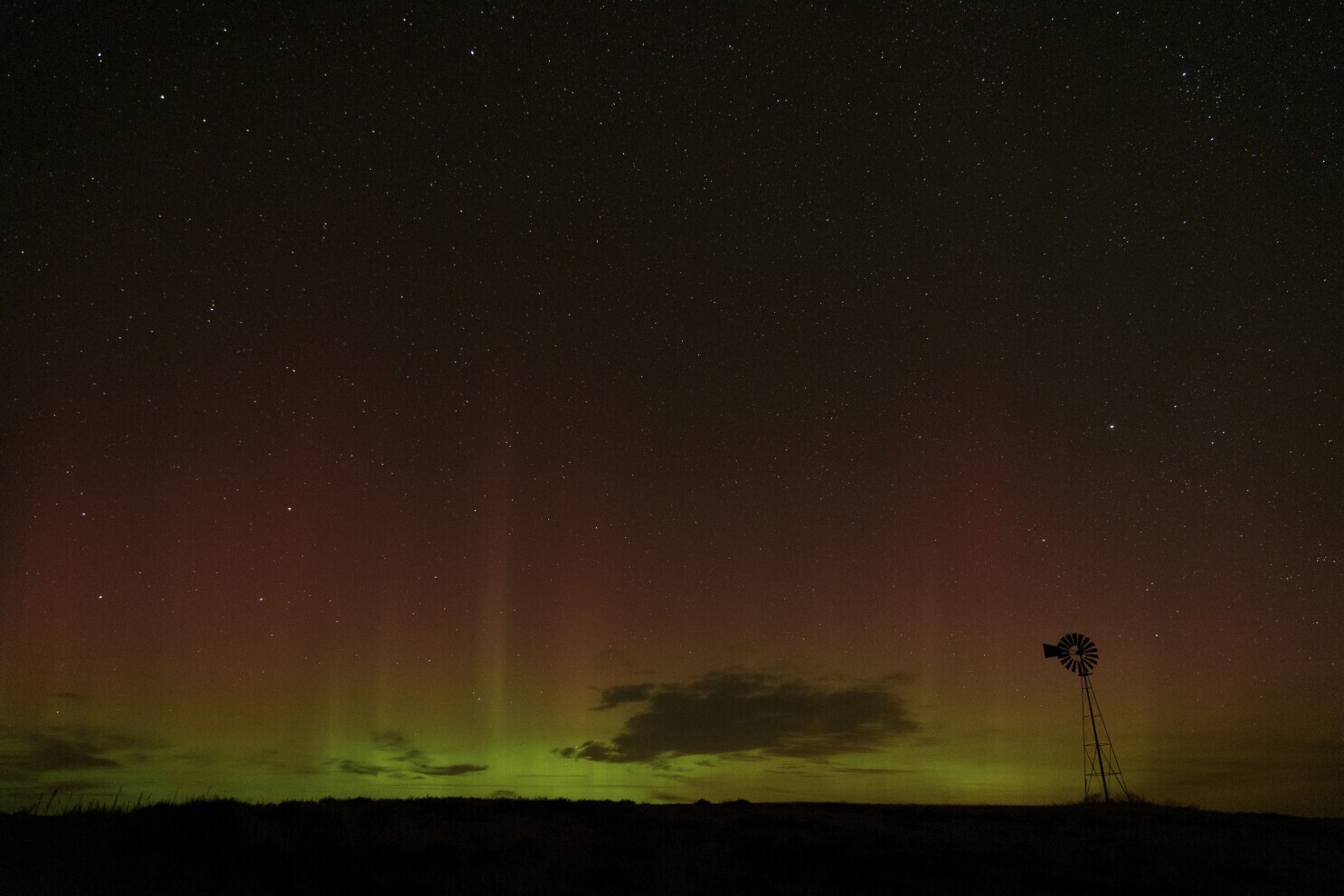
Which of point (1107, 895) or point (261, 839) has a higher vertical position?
point (261, 839)

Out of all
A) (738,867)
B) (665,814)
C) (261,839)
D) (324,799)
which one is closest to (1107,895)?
(738,867)

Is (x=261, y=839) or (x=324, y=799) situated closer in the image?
(x=261, y=839)

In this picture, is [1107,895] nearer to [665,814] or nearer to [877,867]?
[877,867]

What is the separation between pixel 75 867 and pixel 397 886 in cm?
470

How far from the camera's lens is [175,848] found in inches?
581

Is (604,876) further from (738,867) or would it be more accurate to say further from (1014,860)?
(1014,860)

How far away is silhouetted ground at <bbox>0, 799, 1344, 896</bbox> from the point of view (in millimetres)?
13805

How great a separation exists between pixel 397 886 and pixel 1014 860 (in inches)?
448

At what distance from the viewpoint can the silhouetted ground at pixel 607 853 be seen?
13805 mm

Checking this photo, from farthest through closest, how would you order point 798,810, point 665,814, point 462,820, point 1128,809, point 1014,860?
1. point 1128,809
2. point 798,810
3. point 665,814
4. point 462,820
5. point 1014,860

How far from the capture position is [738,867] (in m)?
15.9

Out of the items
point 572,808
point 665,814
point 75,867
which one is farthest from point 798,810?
point 75,867

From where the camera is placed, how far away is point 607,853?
1697 centimetres

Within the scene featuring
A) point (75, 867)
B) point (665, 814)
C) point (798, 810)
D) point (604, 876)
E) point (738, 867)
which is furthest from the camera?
point (798, 810)
